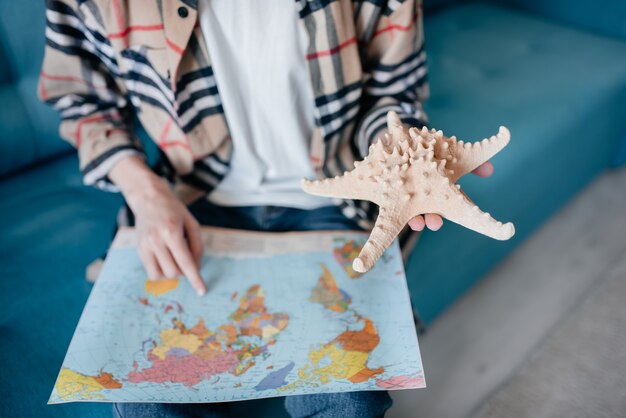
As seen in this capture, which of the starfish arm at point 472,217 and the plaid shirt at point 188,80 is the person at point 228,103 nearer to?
the plaid shirt at point 188,80

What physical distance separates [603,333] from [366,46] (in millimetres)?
806

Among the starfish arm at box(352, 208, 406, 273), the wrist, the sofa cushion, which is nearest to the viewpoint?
the starfish arm at box(352, 208, 406, 273)

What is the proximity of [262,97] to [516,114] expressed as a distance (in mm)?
623

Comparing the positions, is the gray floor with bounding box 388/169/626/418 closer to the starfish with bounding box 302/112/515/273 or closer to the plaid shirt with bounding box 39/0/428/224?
the plaid shirt with bounding box 39/0/428/224

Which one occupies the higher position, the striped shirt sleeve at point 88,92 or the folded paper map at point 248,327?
the striped shirt sleeve at point 88,92

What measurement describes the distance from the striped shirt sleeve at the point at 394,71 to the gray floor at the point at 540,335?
1.72 ft

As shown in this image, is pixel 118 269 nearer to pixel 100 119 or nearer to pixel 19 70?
pixel 100 119

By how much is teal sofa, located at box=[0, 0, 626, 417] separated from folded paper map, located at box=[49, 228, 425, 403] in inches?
4.5

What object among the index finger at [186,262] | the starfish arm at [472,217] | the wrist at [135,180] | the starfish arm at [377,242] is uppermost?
the starfish arm at [377,242]

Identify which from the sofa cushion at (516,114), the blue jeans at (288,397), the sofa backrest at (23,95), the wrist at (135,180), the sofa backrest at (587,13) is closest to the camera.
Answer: the blue jeans at (288,397)

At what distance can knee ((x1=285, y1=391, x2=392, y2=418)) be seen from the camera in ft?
1.82

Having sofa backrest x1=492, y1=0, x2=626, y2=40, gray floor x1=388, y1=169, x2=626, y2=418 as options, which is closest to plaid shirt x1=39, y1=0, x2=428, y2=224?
gray floor x1=388, y1=169, x2=626, y2=418

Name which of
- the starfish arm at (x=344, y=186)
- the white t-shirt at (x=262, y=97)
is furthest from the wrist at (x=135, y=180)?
the starfish arm at (x=344, y=186)

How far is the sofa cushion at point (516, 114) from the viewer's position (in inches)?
37.0
